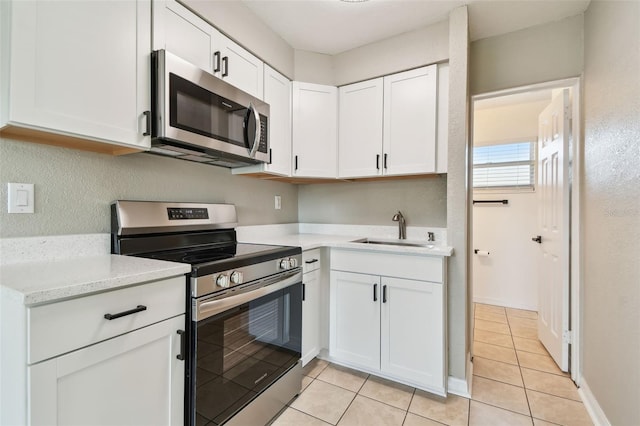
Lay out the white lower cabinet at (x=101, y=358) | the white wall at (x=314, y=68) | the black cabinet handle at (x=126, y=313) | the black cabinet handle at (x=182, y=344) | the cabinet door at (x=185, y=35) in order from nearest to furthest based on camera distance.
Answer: the white lower cabinet at (x=101, y=358) < the black cabinet handle at (x=126, y=313) < the black cabinet handle at (x=182, y=344) < the cabinet door at (x=185, y=35) < the white wall at (x=314, y=68)

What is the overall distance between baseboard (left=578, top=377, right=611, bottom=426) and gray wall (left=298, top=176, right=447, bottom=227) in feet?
4.32

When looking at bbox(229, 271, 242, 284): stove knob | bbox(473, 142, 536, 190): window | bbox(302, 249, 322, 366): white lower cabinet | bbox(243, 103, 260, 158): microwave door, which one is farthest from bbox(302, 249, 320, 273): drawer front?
bbox(473, 142, 536, 190): window

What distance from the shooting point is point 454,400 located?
1846mm

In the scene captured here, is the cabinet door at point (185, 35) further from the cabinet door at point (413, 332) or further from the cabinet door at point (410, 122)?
the cabinet door at point (413, 332)

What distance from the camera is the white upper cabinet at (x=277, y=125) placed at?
2168 mm

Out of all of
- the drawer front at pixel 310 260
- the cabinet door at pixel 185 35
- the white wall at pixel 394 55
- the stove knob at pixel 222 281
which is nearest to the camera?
the stove knob at pixel 222 281

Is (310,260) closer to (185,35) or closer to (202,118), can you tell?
(202,118)

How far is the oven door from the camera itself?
4.05 feet

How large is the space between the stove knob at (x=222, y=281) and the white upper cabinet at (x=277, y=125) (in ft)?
3.26

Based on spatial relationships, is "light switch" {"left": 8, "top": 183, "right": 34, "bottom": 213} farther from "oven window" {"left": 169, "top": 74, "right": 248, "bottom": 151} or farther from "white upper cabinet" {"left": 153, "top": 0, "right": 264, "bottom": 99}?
"white upper cabinet" {"left": 153, "top": 0, "right": 264, "bottom": 99}

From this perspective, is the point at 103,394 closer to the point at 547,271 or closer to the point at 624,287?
the point at 624,287

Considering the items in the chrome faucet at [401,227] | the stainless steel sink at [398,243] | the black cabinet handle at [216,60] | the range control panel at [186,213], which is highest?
the black cabinet handle at [216,60]

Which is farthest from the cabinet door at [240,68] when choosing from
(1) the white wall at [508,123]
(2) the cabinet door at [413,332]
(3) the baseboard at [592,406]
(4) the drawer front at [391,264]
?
(3) the baseboard at [592,406]

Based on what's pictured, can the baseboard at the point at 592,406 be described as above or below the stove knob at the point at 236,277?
below
